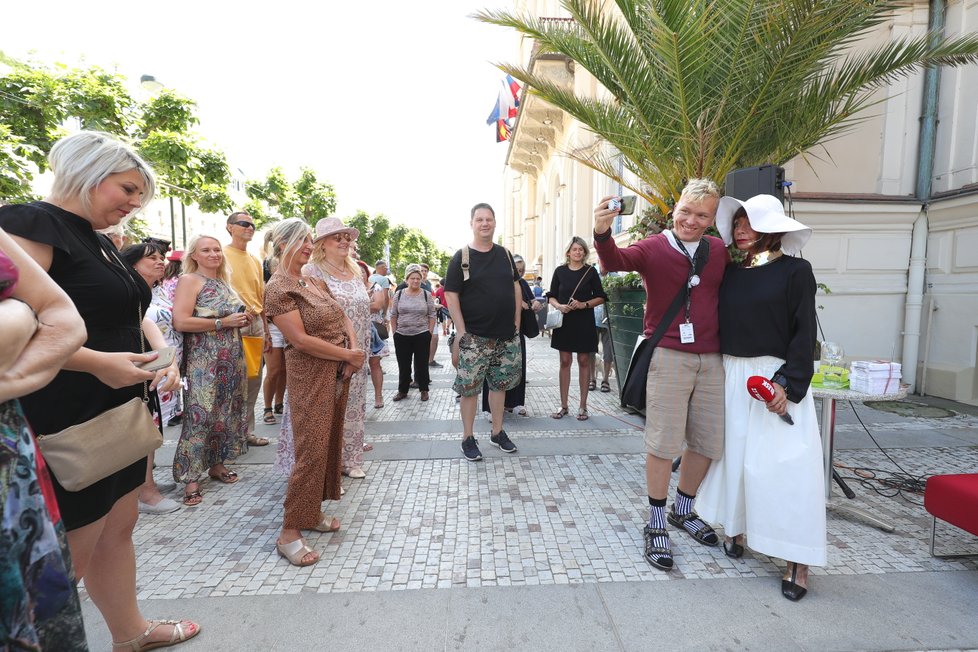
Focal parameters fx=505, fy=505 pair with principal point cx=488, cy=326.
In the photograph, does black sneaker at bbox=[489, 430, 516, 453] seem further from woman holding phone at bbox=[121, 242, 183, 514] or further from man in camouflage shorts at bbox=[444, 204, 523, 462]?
woman holding phone at bbox=[121, 242, 183, 514]

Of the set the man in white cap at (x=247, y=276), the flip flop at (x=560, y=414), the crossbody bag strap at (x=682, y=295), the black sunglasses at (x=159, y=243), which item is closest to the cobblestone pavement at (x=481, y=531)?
the man in white cap at (x=247, y=276)

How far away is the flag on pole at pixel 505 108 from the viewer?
28.3 metres

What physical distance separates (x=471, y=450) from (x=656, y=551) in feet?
6.50

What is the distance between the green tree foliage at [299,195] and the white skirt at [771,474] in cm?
2575

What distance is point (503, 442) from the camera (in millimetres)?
4699

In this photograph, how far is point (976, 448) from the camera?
4797 millimetres

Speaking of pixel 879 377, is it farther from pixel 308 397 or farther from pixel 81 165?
pixel 81 165

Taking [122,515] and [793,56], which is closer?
[122,515]

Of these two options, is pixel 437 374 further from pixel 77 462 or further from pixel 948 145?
pixel 948 145

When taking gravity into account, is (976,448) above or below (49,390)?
below

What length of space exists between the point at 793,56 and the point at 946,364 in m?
5.32

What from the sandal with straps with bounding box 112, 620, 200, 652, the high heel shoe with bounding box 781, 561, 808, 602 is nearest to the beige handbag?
the sandal with straps with bounding box 112, 620, 200, 652

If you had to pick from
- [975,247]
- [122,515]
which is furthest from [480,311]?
[975,247]

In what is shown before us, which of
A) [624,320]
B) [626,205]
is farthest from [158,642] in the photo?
[624,320]
